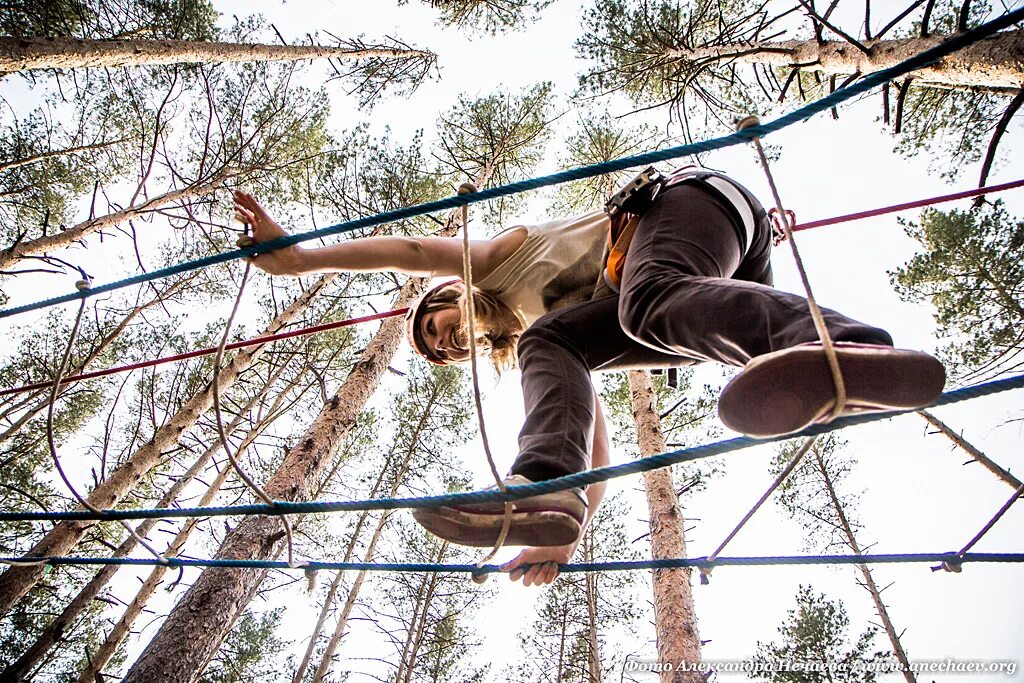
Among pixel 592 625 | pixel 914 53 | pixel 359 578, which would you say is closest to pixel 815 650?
pixel 592 625

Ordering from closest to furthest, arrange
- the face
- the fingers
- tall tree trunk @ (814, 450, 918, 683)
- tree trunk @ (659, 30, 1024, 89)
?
the fingers
the face
tree trunk @ (659, 30, 1024, 89)
tall tree trunk @ (814, 450, 918, 683)

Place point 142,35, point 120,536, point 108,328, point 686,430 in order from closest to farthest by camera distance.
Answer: point 142,35 < point 686,430 < point 108,328 < point 120,536

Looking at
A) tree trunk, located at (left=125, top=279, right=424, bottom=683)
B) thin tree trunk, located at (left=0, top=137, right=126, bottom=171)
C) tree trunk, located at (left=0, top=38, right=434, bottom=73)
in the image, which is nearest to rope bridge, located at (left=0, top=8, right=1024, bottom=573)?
tree trunk, located at (left=125, top=279, right=424, bottom=683)

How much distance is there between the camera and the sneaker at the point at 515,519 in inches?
43.1

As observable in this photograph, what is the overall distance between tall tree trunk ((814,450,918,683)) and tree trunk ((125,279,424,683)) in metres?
7.74

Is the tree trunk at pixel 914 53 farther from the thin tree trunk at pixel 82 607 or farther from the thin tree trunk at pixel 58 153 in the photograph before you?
the thin tree trunk at pixel 58 153

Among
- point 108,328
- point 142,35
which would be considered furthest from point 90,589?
point 142,35

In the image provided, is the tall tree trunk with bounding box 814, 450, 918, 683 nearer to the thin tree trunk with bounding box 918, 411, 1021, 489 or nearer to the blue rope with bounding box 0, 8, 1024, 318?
the thin tree trunk with bounding box 918, 411, 1021, 489

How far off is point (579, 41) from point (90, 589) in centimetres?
813

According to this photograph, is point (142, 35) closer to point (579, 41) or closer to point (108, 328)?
point (108, 328)

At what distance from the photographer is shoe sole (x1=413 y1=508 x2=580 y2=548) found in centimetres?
109

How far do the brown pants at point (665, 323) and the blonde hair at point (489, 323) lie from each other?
266 millimetres

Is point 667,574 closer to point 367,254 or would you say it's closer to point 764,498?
point 764,498

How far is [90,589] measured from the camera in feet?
19.4
